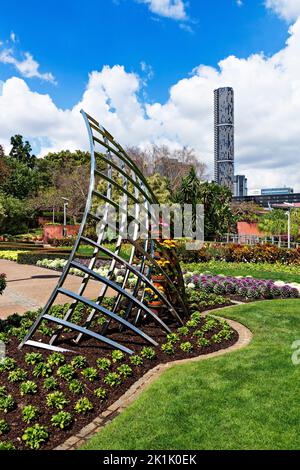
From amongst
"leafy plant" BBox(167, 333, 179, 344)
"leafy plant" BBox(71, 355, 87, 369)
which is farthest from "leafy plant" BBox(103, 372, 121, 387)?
"leafy plant" BBox(167, 333, 179, 344)

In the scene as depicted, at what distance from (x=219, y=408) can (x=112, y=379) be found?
1.30 meters

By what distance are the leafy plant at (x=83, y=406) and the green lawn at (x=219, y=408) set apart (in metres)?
0.34

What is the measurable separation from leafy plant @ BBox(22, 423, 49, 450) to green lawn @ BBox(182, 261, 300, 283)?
1041 centimetres

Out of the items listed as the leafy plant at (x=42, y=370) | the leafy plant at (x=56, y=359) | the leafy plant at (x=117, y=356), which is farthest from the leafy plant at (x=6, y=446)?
the leafy plant at (x=117, y=356)

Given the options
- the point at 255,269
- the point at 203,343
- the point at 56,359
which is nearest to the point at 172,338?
the point at 203,343

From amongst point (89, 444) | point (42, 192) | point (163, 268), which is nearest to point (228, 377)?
point (89, 444)

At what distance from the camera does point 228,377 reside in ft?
15.6

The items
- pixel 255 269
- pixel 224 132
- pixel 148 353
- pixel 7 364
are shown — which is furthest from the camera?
pixel 224 132

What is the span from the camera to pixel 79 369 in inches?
192

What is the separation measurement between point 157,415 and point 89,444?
2.41 feet

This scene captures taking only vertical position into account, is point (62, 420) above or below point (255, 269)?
below

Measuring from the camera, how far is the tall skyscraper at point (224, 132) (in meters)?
121

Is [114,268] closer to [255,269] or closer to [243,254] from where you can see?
[255,269]
